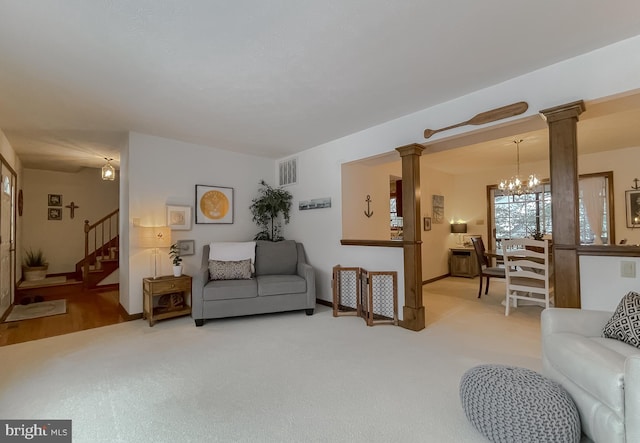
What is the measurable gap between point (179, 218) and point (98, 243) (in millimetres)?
3974

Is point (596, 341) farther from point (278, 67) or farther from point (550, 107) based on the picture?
point (278, 67)

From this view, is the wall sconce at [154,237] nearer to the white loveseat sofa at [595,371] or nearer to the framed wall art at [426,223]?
the white loveseat sofa at [595,371]

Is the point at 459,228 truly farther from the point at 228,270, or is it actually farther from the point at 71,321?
the point at 71,321

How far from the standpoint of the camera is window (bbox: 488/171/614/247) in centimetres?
543

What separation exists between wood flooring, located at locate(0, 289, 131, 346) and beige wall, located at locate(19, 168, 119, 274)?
2.36m

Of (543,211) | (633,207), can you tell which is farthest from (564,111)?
(543,211)

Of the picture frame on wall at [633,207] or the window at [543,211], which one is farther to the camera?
the window at [543,211]

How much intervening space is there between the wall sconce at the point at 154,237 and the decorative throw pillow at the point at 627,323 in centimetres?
426

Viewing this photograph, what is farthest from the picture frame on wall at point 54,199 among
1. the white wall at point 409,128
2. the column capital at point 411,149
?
the column capital at point 411,149

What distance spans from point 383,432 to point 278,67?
102 inches

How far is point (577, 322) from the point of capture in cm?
193

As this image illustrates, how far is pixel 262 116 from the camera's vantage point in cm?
336

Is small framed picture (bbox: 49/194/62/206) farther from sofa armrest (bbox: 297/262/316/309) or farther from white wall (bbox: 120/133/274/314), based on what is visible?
sofa armrest (bbox: 297/262/316/309)

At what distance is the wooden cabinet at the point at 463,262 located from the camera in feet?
21.5
